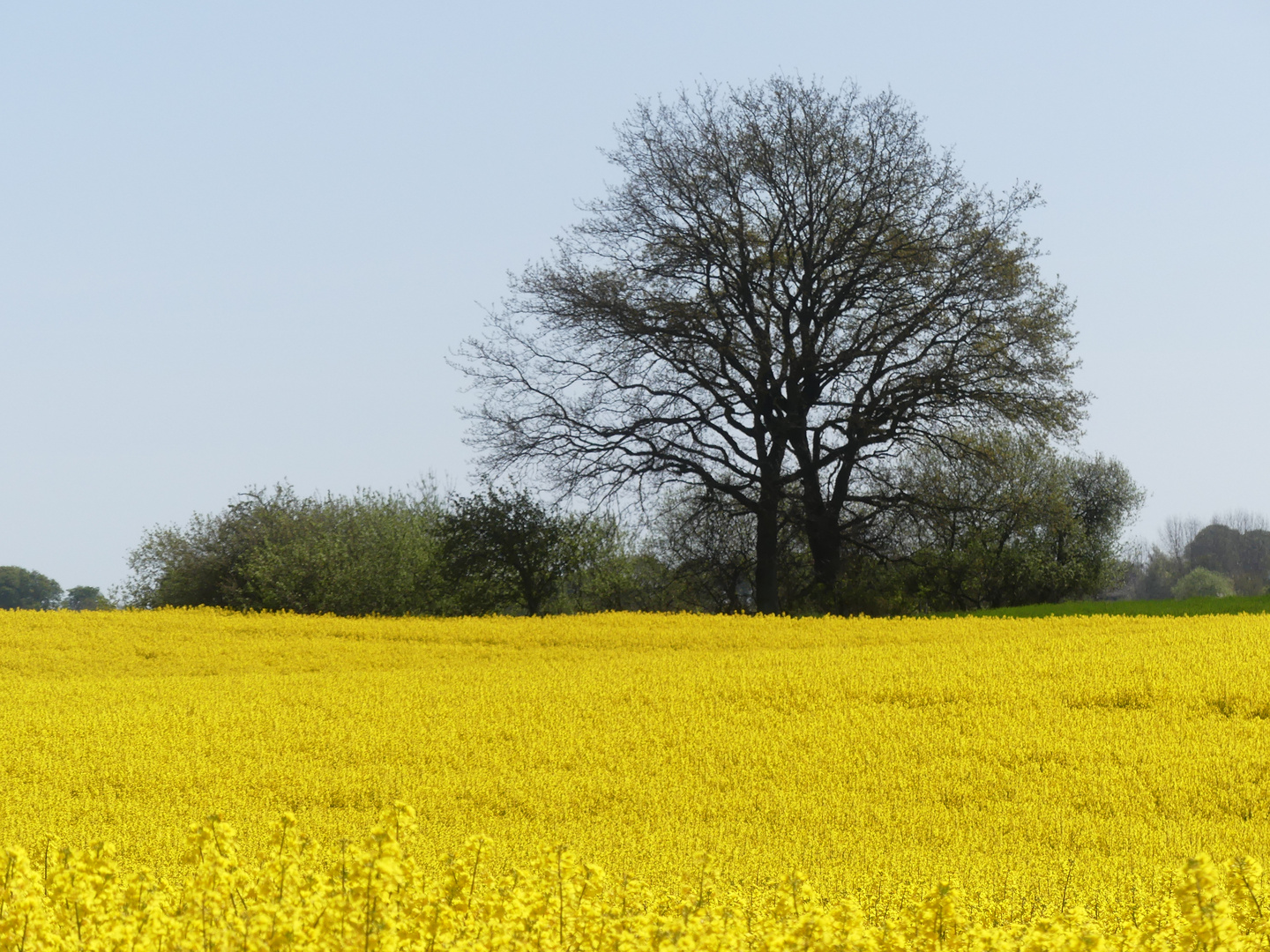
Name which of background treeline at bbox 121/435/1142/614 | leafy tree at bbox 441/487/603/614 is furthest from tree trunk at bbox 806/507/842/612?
leafy tree at bbox 441/487/603/614

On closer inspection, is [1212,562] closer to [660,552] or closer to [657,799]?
[660,552]

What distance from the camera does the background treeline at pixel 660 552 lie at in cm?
2523

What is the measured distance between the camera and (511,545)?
2517 centimetres

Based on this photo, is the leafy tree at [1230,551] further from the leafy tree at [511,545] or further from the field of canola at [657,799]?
the field of canola at [657,799]

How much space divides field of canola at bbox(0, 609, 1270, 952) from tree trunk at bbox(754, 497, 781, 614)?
31.8 feet

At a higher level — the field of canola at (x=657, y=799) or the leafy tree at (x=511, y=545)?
the leafy tree at (x=511, y=545)

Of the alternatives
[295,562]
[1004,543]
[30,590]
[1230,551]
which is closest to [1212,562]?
[1230,551]

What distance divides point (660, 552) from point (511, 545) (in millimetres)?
9089

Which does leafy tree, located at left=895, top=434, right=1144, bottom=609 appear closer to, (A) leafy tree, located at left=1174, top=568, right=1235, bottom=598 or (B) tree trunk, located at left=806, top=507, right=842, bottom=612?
(B) tree trunk, located at left=806, top=507, right=842, bottom=612

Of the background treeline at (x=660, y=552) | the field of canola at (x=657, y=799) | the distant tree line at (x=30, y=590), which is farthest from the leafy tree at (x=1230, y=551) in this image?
the distant tree line at (x=30, y=590)

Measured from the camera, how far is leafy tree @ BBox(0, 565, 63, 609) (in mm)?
75125

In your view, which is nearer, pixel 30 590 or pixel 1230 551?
Result: pixel 1230 551

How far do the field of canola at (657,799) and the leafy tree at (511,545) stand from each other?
9.94 metres

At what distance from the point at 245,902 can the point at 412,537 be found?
2623 cm
